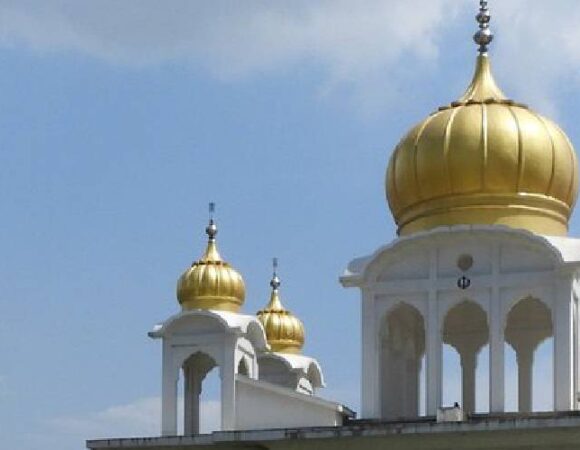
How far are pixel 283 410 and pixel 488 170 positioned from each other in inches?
192

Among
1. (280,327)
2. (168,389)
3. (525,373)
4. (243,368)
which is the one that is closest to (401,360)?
(525,373)

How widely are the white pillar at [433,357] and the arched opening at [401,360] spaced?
0.72m

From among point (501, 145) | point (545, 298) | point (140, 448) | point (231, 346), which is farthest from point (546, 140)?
point (140, 448)

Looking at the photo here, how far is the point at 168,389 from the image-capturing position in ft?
96.9

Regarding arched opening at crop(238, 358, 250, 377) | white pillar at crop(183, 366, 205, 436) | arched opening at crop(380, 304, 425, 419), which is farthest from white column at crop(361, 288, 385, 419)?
white pillar at crop(183, 366, 205, 436)

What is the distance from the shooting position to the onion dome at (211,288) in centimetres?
3102

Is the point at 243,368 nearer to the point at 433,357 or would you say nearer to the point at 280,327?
the point at 433,357

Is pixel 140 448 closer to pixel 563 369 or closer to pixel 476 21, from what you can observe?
pixel 563 369

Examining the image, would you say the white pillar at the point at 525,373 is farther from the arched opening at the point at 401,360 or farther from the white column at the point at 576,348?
the white column at the point at 576,348

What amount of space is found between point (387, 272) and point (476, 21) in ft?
15.9

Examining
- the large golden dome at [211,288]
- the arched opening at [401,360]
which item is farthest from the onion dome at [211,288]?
the arched opening at [401,360]

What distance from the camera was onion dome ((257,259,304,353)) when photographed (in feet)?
131

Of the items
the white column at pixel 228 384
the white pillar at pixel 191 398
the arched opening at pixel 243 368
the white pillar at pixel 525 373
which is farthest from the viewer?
the arched opening at pixel 243 368

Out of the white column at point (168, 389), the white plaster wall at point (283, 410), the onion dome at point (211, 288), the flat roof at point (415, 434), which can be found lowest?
the flat roof at point (415, 434)
